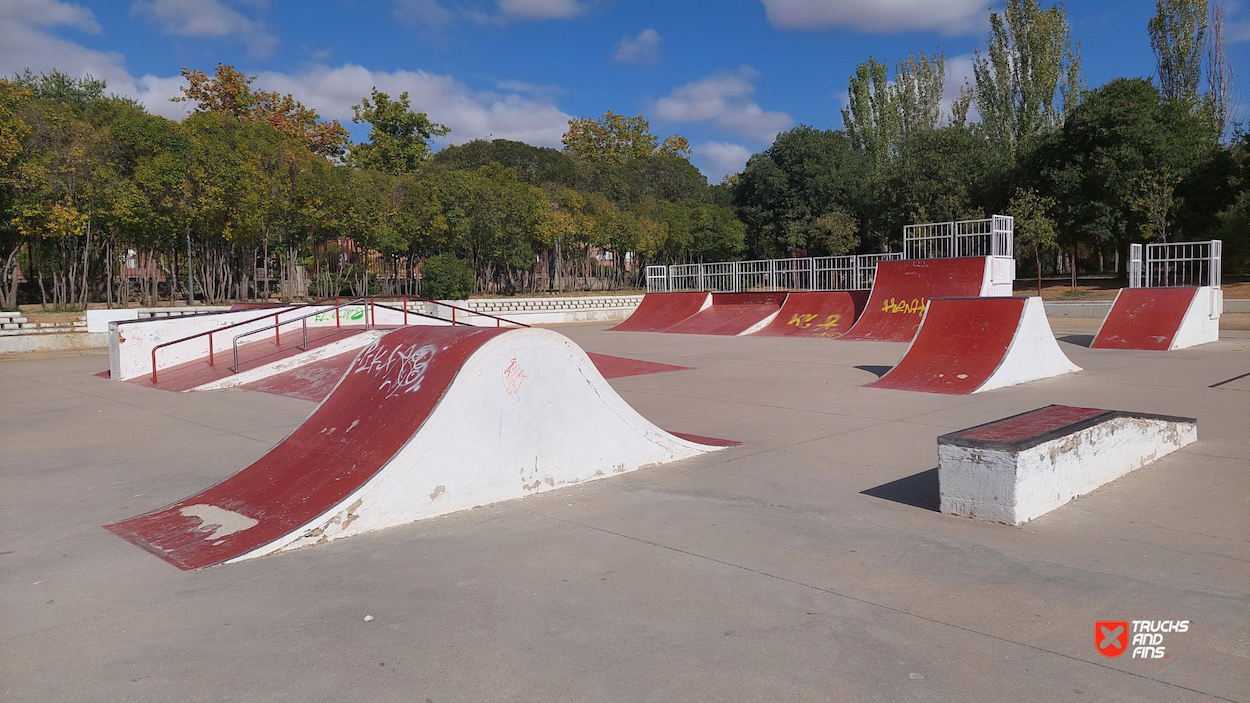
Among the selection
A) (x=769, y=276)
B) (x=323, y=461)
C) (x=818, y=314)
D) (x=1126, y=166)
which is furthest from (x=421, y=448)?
(x=1126, y=166)

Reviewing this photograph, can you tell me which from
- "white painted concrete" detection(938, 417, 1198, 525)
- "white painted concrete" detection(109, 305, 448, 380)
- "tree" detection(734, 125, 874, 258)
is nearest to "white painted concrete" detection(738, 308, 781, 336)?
"white painted concrete" detection(109, 305, 448, 380)

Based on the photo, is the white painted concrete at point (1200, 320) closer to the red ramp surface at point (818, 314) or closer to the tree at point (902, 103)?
the red ramp surface at point (818, 314)

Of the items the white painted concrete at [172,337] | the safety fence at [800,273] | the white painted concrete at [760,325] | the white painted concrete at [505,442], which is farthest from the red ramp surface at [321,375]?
the safety fence at [800,273]

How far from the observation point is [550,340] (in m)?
5.93

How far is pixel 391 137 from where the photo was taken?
51.8 metres

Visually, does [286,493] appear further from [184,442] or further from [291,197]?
[291,197]

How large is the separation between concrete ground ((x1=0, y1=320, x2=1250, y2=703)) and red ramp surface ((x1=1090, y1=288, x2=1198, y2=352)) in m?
10.0

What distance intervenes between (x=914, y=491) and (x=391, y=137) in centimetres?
5172

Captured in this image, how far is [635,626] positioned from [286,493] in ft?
9.64

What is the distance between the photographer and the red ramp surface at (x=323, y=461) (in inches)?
184

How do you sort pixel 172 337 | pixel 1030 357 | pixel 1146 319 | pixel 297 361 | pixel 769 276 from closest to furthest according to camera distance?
pixel 1030 357 → pixel 297 361 → pixel 172 337 → pixel 1146 319 → pixel 769 276

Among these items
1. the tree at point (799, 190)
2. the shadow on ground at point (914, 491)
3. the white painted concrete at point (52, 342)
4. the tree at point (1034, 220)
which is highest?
the tree at point (799, 190)

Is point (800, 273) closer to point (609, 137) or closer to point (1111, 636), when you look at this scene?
point (1111, 636)

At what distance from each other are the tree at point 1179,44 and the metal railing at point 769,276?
2173 centimetres
